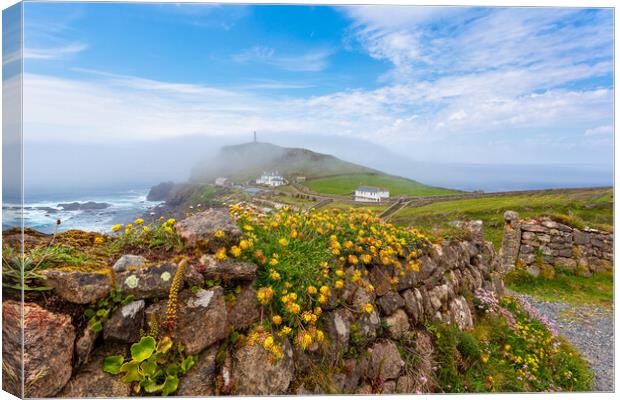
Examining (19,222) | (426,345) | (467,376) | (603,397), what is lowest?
(603,397)

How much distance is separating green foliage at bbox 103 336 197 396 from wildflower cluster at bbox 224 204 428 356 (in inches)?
33.7

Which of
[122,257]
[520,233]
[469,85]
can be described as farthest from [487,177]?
[520,233]

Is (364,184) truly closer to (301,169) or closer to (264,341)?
(301,169)

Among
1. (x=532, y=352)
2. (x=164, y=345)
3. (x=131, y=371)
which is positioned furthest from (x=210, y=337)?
(x=532, y=352)

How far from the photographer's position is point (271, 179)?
209 inches

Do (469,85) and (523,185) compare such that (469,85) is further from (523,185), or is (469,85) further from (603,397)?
(603,397)

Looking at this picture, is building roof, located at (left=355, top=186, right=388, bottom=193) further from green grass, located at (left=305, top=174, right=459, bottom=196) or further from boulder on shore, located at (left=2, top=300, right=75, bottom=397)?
boulder on shore, located at (left=2, top=300, right=75, bottom=397)

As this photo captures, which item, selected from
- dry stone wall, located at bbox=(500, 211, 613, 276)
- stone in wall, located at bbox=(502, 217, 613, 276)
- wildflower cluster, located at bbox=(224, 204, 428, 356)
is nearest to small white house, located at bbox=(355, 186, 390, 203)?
wildflower cluster, located at bbox=(224, 204, 428, 356)

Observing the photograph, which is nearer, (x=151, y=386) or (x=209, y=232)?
(x=151, y=386)

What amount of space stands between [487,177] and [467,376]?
3025 mm

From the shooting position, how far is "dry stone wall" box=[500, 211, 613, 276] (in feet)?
25.0

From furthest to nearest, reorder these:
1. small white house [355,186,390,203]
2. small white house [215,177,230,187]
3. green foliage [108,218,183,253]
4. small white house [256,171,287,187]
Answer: small white house [355,186,390,203], small white house [256,171,287,187], small white house [215,177,230,187], green foliage [108,218,183,253]

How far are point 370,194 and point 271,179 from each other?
1678mm

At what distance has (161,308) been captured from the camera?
3105 millimetres
